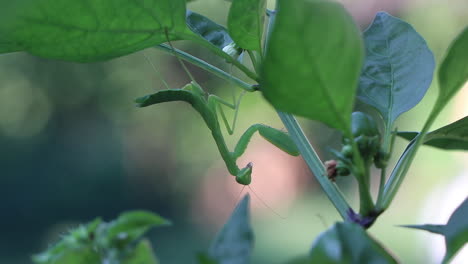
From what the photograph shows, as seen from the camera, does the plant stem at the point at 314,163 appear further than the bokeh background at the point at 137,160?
No

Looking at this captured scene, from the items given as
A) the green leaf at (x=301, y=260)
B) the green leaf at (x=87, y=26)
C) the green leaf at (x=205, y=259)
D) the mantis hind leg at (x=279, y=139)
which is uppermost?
the green leaf at (x=87, y=26)

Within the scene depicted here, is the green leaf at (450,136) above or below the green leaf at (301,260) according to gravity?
below

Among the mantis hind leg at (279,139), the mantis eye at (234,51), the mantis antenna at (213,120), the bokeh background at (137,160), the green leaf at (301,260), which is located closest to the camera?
the green leaf at (301,260)

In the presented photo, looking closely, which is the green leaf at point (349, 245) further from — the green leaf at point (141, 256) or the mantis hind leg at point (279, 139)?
the mantis hind leg at point (279, 139)

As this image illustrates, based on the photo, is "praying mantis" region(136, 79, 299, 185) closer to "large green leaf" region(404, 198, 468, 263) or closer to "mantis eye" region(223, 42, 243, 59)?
"mantis eye" region(223, 42, 243, 59)

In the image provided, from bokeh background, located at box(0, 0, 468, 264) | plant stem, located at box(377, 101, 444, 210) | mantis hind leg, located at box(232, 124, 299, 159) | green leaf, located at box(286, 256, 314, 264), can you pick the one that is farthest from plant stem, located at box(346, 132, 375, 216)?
bokeh background, located at box(0, 0, 468, 264)

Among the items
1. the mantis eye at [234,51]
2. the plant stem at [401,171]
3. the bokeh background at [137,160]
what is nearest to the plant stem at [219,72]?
the mantis eye at [234,51]

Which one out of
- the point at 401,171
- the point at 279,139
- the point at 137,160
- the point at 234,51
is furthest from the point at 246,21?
the point at 137,160
